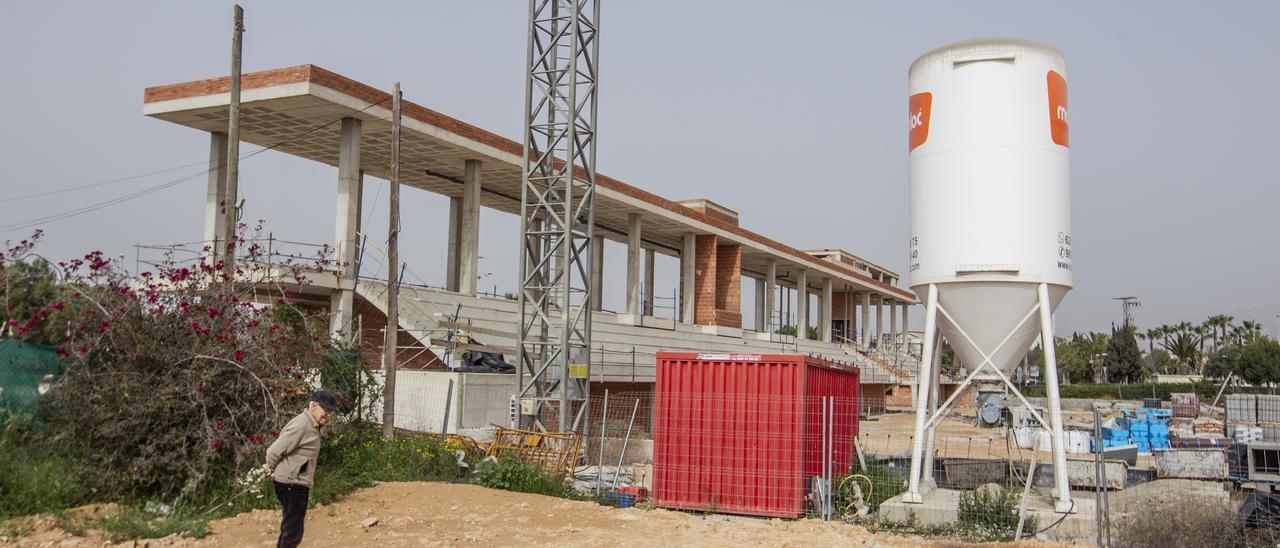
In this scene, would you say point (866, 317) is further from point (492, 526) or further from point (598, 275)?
point (492, 526)

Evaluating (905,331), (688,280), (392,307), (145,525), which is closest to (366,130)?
(392,307)

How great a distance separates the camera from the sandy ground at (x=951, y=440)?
2433 cm

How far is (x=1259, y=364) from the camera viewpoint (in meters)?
73.7

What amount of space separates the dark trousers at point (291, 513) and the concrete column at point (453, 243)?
1038 inches

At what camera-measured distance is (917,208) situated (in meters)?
15.0

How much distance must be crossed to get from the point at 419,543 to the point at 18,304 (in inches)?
298

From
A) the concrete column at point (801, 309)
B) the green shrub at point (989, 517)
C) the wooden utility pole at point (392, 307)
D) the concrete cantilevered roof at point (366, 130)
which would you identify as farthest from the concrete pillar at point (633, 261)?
the green shrub at point (989, 517)

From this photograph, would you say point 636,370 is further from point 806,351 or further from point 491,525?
point 806,351

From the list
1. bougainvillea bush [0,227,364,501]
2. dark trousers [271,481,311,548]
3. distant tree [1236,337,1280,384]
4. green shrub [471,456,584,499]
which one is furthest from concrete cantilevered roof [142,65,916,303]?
distant tree [1236,337,1280,384]

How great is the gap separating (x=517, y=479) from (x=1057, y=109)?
10403mm

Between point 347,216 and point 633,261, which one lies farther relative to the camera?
point 633,261

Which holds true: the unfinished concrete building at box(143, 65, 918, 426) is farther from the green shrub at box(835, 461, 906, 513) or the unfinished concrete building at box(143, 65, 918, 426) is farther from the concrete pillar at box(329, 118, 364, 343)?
the green shrub at box(835, 461, 906, 513)

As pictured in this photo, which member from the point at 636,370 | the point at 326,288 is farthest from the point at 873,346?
the point at 326,288

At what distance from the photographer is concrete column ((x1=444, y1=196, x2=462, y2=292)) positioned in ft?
115
